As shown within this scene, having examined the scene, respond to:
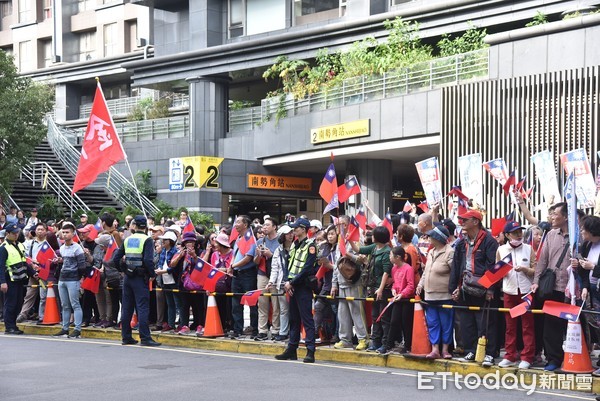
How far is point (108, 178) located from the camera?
118 ft

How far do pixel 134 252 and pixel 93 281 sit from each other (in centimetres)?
254

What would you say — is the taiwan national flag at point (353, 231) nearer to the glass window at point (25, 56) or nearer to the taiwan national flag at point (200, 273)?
the taiwan national flag at point (200, 273)

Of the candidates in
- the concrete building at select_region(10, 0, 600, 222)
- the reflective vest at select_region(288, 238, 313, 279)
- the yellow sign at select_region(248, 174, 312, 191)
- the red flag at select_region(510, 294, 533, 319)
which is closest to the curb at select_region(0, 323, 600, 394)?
the red flag at select_region(510, 294, 533, 319)

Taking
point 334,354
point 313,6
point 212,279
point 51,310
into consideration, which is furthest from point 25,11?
point 334,354

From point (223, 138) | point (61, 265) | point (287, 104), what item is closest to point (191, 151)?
point (223, 138)

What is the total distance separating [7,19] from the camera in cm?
6400

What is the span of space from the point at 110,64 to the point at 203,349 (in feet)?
136

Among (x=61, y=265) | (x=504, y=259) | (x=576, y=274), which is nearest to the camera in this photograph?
(x=576, y=274)

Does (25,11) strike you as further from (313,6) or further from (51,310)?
(51,310)

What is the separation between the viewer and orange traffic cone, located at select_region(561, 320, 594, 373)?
37.7 feet

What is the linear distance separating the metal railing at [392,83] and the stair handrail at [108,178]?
5.76 metres

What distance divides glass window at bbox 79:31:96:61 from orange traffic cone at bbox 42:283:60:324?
41.7 m

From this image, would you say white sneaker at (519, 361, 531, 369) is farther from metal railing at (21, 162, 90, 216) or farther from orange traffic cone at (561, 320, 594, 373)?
metal railing at (21, 162, 90, 216)

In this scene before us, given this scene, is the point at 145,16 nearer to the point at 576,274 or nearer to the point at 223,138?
the point at 223,138
